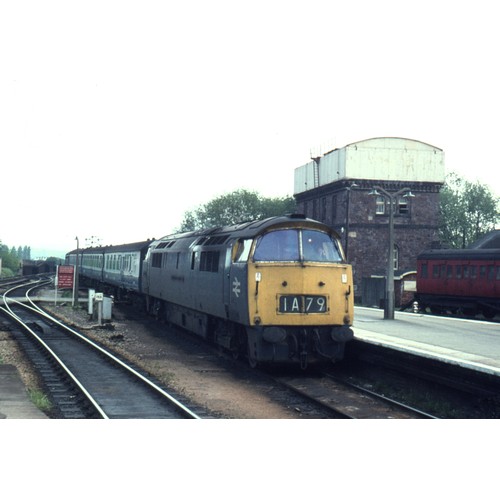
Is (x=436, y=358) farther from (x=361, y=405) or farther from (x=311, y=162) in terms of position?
(x=311, y=162)

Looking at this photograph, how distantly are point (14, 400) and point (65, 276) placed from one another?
86.8 feet

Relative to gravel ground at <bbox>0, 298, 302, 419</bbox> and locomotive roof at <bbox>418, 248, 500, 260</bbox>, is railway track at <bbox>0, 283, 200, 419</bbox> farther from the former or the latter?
locomotive roof at <bbox>418, 248, 500, 260</bbox>

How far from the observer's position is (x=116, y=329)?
90.6 ft

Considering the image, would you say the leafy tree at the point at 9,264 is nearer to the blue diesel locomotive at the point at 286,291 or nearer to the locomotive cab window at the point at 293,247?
the blue diesel locomotive at the point at 286,291

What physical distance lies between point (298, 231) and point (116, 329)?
13.5 m

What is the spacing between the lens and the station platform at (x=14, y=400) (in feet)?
36.2

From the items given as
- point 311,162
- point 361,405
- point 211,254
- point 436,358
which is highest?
point 311,162

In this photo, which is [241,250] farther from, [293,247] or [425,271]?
[425,271]

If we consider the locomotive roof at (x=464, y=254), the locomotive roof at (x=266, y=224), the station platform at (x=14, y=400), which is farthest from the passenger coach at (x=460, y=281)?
the station platform at (x=14, y=400)

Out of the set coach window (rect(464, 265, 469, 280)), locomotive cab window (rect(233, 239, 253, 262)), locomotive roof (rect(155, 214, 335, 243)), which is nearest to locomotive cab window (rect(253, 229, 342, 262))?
locomotive roof (rect(155, 214, 335, 243))

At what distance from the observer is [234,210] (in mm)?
38031

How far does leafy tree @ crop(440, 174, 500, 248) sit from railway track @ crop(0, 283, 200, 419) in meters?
42.6

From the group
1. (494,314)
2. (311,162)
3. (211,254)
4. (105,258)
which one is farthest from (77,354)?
(105,258)

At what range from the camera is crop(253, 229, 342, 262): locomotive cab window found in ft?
51.9
